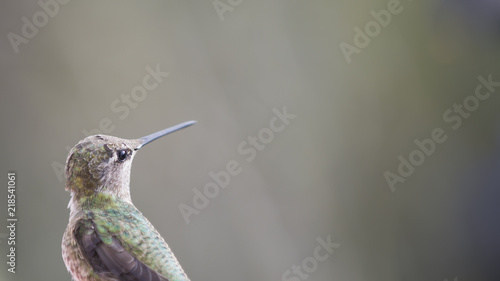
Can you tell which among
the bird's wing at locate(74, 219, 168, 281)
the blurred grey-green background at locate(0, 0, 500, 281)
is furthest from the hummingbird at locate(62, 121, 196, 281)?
the blurred grey-green background at locate(0, 0, 500, 281)

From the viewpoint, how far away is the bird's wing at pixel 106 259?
0.59m

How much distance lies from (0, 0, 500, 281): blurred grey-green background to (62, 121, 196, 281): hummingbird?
1.61 feet

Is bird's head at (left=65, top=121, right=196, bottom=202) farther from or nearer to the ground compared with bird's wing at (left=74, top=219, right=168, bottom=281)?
farther from the ground

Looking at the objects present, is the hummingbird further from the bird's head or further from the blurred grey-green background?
the blurred grey-green background

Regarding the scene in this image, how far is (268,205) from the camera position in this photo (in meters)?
2.21

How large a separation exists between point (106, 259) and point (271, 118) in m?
1.69

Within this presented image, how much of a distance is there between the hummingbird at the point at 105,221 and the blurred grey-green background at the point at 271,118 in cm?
49

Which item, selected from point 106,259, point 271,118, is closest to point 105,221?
point 106,259

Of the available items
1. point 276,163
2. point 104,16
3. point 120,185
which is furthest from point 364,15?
point 120,185

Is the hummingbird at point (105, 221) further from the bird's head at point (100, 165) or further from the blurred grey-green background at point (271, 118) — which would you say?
the blurred grey-green background at point (271, 118)

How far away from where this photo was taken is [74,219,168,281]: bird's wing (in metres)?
0.59

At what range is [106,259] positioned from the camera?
0.59m

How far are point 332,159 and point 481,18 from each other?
1144 mm

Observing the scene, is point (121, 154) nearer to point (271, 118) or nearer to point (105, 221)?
point (105, 221)
